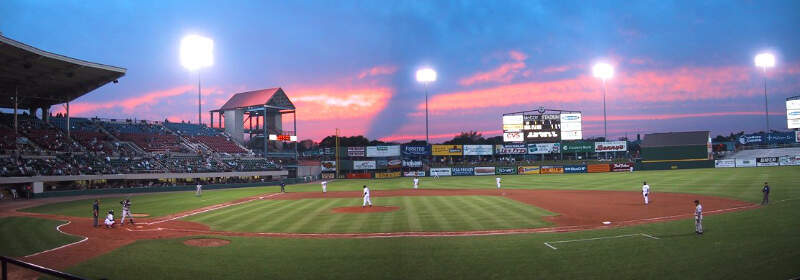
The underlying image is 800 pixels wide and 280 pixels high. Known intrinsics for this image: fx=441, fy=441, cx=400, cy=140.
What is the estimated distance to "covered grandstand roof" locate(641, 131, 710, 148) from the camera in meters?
72.7

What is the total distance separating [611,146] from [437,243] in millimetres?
76580

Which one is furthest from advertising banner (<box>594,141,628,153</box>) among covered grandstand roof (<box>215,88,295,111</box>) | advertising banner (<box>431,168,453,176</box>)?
covered grandstand roof (<box>215,88,295,111</box>)

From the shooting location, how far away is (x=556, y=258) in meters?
12.5

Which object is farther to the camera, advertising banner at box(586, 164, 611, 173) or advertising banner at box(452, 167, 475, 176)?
advertising banner at box(452, 167, 475, 176)

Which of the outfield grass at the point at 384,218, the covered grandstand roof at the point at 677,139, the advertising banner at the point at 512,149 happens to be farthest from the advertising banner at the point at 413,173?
the outfield grass at the point at 384,218

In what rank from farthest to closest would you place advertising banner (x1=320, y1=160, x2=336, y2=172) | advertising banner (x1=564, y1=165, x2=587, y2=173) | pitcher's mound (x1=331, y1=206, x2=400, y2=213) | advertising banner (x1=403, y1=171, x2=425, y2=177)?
advertising banner (x1=320, y1=160, x2=336, y2=172) → advertising banner (x1=403, y1=171, x2=425, y2=177) → advertising banner (x1=564, y1=165, x2=587, y2=173) → pitcher's mound (x1=331, y1=206, x2=400, y2=213)

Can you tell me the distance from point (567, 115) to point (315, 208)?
44312 mm

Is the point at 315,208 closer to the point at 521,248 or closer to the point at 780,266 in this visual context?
the point at 521,248

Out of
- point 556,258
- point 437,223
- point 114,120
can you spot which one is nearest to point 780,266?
point 556,258

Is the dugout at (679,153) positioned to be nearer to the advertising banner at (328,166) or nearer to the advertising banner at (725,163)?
the advertising banner at (725,163)

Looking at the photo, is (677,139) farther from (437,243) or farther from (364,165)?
(437,243)

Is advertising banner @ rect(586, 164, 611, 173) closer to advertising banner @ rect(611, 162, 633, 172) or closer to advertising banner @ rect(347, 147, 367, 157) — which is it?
advertising banner @ rect(611, 162, 633, 172)

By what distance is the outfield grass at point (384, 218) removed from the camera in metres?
19.3

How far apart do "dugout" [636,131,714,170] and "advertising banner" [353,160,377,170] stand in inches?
1730
